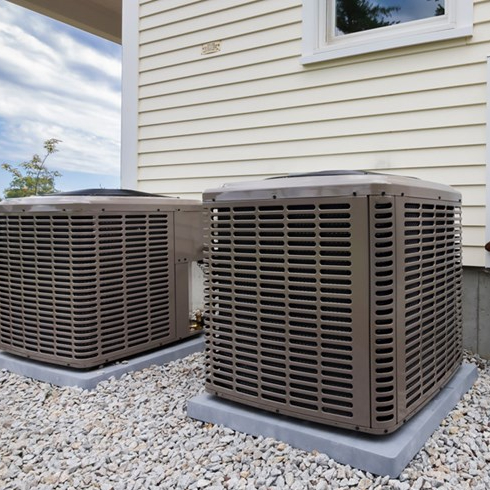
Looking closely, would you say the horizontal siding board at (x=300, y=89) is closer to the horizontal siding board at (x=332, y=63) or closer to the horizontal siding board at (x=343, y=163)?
the horizontal siding board at (x=332, y=63)

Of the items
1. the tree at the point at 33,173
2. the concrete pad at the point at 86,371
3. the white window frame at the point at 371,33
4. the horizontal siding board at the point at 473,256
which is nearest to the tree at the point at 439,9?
the white window frame at the point at 371,33

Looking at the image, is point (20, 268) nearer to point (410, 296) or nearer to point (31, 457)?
point (31, 457)

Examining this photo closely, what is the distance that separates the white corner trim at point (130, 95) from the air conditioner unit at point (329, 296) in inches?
107

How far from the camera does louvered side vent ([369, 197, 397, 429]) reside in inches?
59.3

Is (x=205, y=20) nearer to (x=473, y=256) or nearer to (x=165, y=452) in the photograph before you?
(x=473, y=256)

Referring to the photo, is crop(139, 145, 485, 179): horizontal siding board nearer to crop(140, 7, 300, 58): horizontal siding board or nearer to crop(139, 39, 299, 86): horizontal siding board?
crop(139, 39, 299, 86): horizontal siding board

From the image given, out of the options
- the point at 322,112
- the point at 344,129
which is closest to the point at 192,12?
the point at 322,112

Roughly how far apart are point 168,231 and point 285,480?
1.66 m

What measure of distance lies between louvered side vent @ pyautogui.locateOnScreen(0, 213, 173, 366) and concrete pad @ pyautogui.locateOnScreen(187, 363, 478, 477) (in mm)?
760

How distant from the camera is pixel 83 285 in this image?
2.33m

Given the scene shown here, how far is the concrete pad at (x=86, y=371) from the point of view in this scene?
232 cm

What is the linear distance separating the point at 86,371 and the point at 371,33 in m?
2.87

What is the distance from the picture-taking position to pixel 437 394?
78.2 inches

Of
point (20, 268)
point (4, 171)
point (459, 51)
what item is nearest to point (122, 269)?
point (20, 268)
